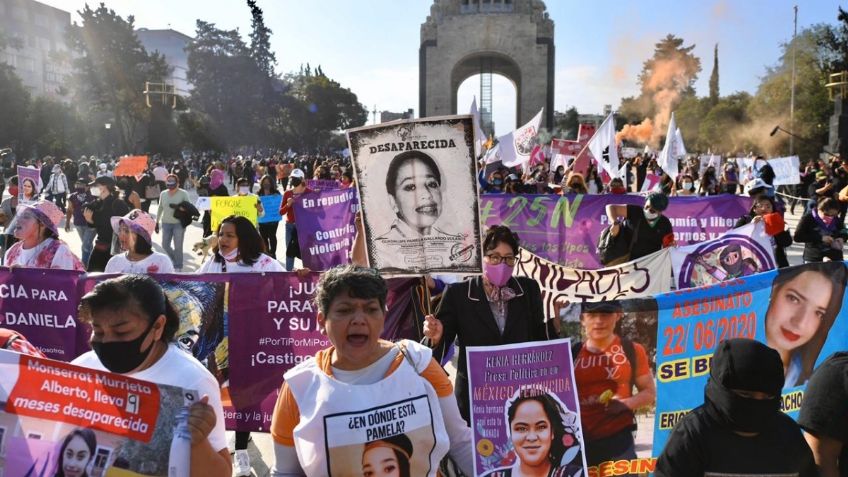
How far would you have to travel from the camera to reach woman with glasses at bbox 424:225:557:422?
3977 millimetres

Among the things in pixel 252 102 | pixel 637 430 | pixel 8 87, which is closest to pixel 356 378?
pixel 637 430

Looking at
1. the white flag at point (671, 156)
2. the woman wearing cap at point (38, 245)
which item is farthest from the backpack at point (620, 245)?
the white flag at point (671, 156)

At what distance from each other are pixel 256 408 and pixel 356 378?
2.60 meters

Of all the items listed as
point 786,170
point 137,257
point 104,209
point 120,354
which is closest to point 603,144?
point 786,170

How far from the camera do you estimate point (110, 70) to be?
202 feet

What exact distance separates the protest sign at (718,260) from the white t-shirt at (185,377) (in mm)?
5408

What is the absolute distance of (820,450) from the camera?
2.55m

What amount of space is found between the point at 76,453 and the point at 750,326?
343cm

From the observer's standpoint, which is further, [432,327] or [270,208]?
[270,208]

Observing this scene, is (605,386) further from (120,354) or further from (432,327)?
(120,354)

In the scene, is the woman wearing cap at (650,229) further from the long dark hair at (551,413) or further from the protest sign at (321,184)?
the protest sign at (321,184)

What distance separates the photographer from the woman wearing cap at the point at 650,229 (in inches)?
297

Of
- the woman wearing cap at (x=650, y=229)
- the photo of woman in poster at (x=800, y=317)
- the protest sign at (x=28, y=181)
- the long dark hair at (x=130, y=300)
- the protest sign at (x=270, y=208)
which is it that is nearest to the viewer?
the long dark hair at (x=130, y=300)

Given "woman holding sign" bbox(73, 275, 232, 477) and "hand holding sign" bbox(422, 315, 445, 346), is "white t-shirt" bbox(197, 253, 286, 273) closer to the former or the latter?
"hand holding sign" bbox(422, 315, 445, 346)
